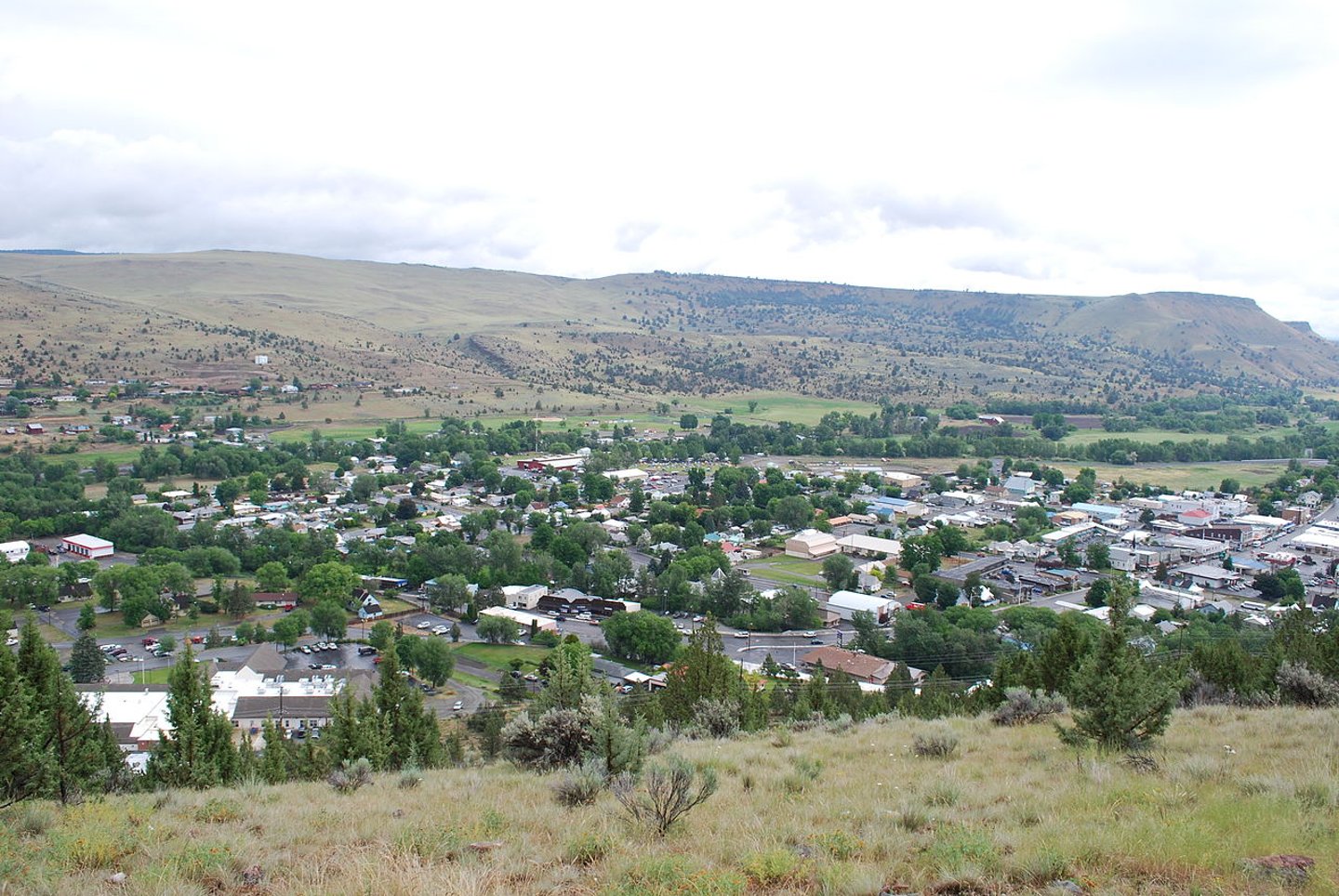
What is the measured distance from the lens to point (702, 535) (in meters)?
48.2

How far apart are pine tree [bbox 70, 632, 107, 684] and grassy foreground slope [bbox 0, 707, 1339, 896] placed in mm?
21369

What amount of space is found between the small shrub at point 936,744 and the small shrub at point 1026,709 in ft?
7.13

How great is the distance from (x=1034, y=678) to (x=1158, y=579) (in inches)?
1193

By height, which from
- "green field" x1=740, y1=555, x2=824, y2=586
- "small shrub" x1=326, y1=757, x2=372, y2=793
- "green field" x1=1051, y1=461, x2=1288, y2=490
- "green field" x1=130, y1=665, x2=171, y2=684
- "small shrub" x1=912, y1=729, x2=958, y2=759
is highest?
"small shrub" x1=912, y1=729, x2=958, y2=759

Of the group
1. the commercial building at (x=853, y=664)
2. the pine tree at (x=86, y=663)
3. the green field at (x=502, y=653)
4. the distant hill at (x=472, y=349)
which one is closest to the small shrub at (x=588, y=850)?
the commercial building at (x=853, y=664)

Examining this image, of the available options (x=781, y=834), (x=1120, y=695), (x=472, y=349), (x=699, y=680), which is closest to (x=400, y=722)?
(x=699, y=680)

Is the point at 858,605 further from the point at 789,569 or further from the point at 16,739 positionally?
the point at 16,739

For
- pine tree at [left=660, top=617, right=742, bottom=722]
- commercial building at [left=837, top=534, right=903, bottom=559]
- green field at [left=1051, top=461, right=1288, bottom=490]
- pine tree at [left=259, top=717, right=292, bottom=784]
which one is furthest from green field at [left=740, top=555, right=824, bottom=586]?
green field at [left=1051, top=461, right=1288, bottom=490]

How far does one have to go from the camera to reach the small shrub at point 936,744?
9727mm

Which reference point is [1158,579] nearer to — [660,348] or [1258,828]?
[1258,828]

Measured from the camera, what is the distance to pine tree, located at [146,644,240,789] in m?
11.4

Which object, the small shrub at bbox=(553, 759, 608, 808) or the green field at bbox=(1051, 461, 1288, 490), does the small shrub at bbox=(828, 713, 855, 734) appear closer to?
the small shrub at bbox=(553, 759, 608, 808)

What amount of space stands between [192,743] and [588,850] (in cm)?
856

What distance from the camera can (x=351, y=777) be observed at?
984 cm
